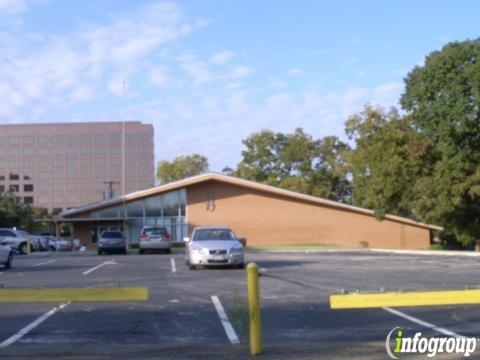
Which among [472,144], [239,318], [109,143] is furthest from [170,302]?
[109,143]

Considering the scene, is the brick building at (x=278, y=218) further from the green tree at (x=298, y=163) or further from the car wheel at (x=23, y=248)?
the green tree at (x=298, y=163)

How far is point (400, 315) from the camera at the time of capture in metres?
11.5

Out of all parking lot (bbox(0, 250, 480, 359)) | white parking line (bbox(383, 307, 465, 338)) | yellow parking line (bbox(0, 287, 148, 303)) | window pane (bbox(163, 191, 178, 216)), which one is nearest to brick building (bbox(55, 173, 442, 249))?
window pane (bbox(163, 191, 178, 216))

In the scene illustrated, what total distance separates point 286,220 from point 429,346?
47150 millimetres

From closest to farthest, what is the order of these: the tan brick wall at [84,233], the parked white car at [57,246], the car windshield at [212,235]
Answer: the car windshield at [212,235]
the parked white car at [57,246]
the tan brick wall at [84,233]

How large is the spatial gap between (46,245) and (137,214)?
7170 millimetres

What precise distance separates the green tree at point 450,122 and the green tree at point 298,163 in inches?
1284

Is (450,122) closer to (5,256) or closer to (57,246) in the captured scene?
(5,256)

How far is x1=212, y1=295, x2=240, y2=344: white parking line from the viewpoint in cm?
957

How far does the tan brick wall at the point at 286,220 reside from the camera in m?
55.5

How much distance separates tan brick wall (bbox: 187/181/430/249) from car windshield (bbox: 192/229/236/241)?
30.4m

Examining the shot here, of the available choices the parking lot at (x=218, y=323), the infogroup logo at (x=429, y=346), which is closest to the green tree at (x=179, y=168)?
the parking lot at (x=218, y=323)

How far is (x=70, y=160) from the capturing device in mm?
146500

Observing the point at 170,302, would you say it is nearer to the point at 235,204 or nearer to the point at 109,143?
the point at 235,204
